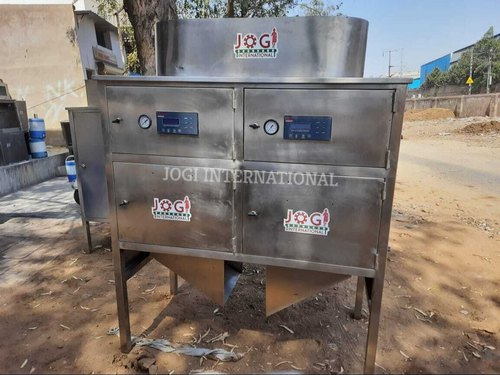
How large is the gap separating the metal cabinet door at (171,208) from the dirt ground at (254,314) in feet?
2.50

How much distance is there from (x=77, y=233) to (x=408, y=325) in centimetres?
350

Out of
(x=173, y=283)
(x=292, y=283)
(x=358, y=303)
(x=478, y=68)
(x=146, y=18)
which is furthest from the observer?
Result: (x=478, y=68)

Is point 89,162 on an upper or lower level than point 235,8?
lower

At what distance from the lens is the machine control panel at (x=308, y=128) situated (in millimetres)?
1569

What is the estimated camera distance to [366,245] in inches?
65.4

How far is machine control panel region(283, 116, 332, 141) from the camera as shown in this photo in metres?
1.57

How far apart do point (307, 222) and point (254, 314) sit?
114 centimetres

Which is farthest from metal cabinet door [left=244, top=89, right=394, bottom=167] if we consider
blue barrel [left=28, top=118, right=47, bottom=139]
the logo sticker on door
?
blue barrel [left=28, top=118, right=47, bottom=139]

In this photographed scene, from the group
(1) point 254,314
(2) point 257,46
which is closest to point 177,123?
(2) point 257,46

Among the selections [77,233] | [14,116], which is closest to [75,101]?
[14,116]

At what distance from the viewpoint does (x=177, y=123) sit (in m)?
1.71

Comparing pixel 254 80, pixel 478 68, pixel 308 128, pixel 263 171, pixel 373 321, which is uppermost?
pixel 478 68

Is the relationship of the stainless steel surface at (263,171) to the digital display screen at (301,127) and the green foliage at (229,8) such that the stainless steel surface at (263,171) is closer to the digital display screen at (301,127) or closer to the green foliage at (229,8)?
the digital display screen at (301,127)

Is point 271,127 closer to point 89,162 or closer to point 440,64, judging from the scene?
point 89,162
